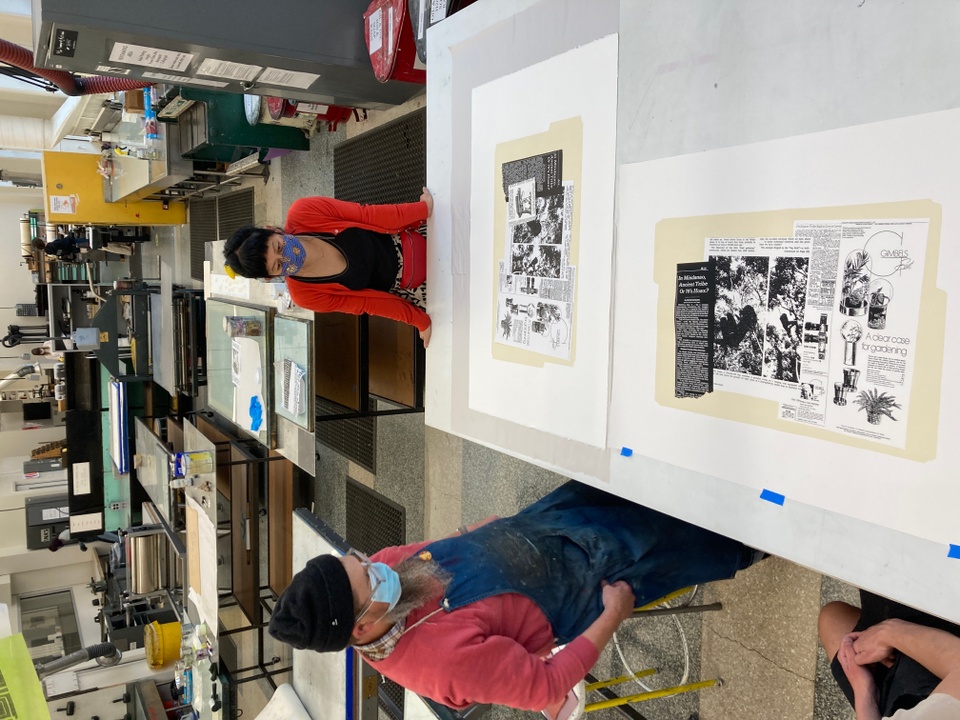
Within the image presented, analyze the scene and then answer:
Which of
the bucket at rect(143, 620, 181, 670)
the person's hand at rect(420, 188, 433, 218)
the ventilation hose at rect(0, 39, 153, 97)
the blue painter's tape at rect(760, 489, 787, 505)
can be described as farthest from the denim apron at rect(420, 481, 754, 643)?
the bucket at rect(143, 620, 181, 670)

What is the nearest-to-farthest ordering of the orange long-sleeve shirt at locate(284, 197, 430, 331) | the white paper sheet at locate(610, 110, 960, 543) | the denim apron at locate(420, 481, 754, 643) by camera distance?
the white paper sheet at locate(610, 110, 960, 543)
the denim apron at locate(420, 481, 754, 643)
the orange long-sleeve shirt at locate(284, 197, 430, 331)

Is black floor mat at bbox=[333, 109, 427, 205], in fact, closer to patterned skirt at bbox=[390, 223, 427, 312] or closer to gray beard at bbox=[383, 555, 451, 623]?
patterned skirt at bbox=[390, 223, 427, 312]

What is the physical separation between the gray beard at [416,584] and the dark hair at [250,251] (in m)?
1.01

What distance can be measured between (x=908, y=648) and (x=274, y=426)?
8.83 ft

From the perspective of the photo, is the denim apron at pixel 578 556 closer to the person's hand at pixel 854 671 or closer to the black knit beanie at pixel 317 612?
the black knit beanie at pixel 317 612

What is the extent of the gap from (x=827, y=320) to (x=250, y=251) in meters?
1.57

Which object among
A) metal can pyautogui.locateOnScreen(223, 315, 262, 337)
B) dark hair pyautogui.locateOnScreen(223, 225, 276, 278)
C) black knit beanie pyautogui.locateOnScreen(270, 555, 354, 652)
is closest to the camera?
black knit beanie pyautogui.locateOnScreen(270, 555, 354, 652)

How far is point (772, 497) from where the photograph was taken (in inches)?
50.1

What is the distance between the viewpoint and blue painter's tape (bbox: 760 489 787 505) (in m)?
1.26

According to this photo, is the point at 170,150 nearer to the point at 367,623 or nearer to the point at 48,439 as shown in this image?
the point at 367,623

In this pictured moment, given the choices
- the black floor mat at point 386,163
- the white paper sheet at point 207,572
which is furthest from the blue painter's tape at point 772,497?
the white paper sheet at point 207,572

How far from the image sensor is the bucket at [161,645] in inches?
174

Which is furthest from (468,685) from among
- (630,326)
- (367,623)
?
(630,326)

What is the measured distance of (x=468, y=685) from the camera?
143cm
